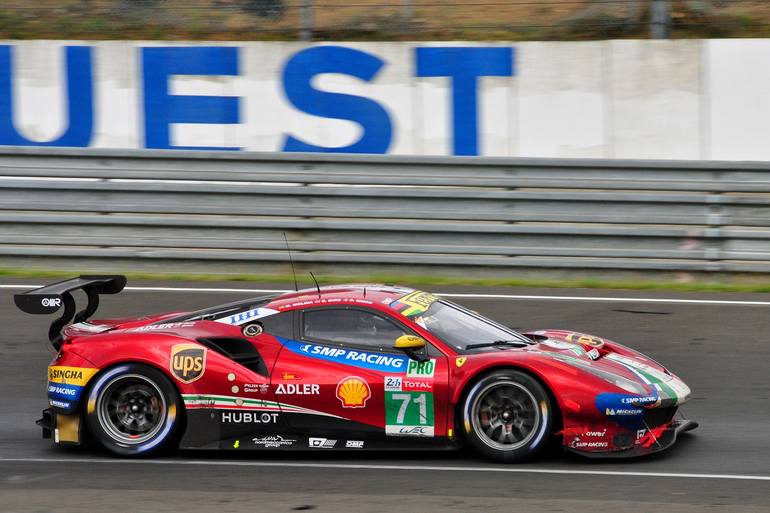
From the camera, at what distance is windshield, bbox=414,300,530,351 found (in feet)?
24.1

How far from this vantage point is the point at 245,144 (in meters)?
14.9

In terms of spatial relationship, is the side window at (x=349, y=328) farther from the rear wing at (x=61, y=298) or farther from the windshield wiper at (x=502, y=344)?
the rear wing at (x=61, y=298)

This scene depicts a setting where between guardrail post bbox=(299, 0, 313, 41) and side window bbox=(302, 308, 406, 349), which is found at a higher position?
guardrail post bbox=(299, 0, 313, 41)

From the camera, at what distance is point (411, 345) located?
705 centimetres

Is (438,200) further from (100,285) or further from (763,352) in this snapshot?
(100,285)

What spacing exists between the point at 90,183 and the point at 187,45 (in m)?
3.07

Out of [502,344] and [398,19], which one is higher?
[398,19]

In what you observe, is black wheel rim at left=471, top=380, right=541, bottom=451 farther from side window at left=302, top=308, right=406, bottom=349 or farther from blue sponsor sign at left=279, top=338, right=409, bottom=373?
side window at left=302, top=308, right=406, bottom=349

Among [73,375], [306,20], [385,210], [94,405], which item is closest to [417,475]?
[94,405]

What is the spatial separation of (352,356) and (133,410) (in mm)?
1505

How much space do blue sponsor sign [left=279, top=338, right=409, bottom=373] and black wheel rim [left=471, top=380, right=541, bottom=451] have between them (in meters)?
0.55

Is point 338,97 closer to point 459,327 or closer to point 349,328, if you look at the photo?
point 459,327

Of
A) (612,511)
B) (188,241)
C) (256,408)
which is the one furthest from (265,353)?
(188,241)

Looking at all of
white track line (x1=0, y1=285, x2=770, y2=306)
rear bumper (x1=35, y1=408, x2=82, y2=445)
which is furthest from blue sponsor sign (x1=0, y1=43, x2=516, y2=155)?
rear bumper (x1=35, y1=408, x2=82, y2=445)
